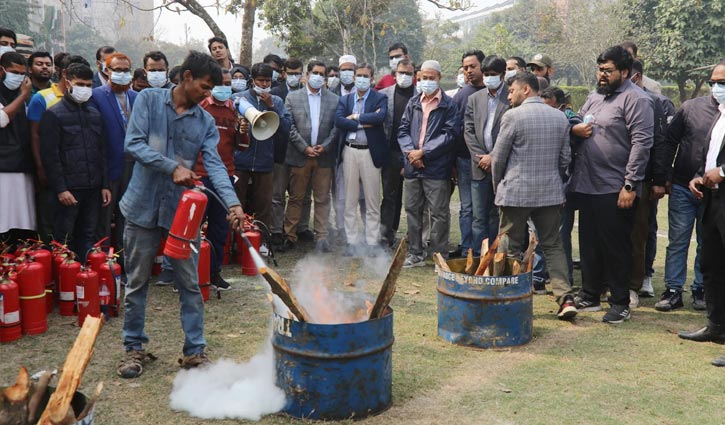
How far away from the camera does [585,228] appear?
6.68 m

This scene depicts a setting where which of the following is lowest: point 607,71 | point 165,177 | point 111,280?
point 111,280

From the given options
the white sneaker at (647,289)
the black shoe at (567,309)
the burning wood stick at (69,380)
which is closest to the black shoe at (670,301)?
the white sneaker at (647,289)

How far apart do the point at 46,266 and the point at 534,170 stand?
15.5 feet

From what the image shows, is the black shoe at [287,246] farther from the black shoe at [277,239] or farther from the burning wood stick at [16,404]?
the burning wood stick at [16,404]

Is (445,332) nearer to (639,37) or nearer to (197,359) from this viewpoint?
(197,359)

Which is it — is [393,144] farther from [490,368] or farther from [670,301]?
[490,368]

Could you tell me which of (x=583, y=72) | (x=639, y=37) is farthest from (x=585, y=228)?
(x=583, y=72)

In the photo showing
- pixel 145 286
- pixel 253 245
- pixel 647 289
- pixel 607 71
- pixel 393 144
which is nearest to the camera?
pixel 145 286

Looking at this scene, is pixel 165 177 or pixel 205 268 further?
pixel 205 268

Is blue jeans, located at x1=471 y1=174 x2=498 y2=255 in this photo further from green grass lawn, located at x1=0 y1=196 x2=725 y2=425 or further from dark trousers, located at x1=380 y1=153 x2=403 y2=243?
green grass lawn, located at x1=0 y1=196 x2=725 y2=425

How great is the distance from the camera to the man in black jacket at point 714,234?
5.78m

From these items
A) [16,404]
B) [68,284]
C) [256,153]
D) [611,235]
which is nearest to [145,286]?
[68,284]

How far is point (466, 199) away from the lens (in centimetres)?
876

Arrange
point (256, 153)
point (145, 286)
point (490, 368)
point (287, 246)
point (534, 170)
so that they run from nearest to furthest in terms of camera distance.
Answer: point (145, 286), point (490, 368), point (534, 170), point (256, 153), point (287, 246)
